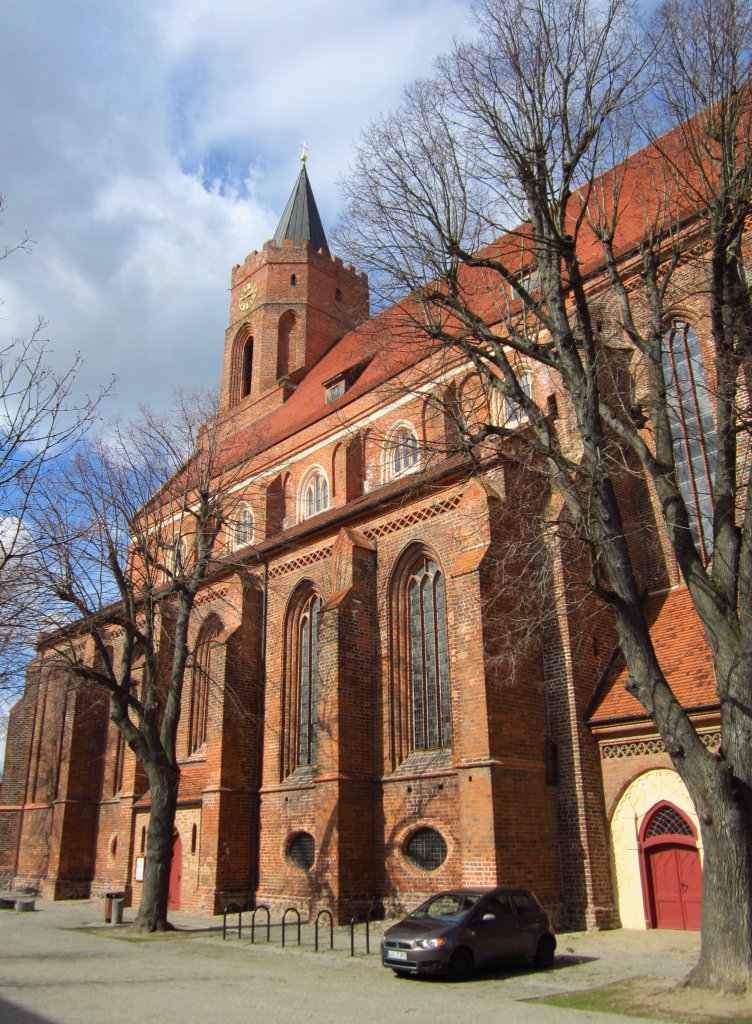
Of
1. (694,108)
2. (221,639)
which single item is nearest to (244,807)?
(221,639)

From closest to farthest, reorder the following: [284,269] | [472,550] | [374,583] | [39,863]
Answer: [472,550]
[374,583]
[39,863]
[284,269]

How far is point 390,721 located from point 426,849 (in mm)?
A: 2539

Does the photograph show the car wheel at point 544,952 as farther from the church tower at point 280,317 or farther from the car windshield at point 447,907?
the church tower at point 280,317

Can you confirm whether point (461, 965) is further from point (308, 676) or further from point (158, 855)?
point (308, 676)

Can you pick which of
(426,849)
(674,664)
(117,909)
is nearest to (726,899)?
(674,664)

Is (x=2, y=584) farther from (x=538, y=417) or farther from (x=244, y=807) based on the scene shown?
(x=244, y=807)

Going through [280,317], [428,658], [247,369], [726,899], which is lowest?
[726,899]

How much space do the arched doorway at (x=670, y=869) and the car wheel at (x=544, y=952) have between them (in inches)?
111

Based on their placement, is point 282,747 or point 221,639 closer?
point 282,747

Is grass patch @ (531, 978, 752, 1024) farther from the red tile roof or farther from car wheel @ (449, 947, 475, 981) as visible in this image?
the red tile roof

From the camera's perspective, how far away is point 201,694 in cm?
2300

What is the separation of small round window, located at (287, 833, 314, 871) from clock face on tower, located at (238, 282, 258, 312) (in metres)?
22.3

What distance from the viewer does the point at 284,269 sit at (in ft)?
108

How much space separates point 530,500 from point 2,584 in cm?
972
